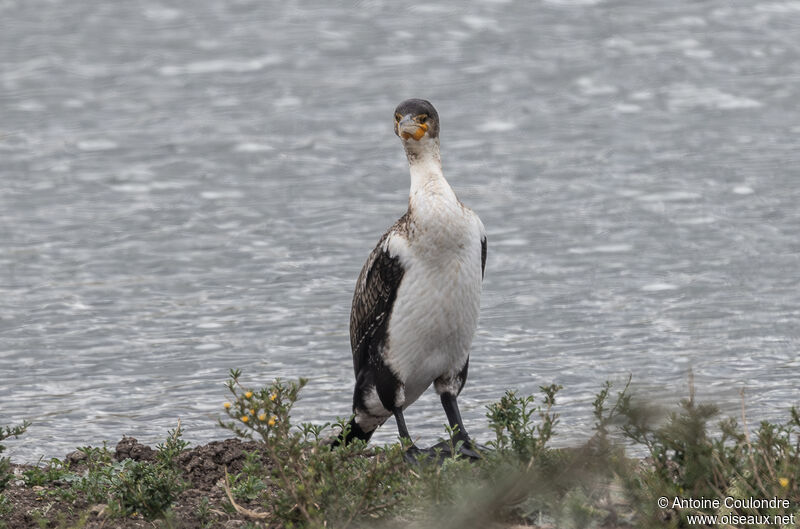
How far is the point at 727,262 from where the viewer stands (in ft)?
29.9

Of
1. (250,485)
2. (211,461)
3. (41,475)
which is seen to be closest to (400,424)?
(211,461)

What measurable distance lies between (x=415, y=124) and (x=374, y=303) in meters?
0.81

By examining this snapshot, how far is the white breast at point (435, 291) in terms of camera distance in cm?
584

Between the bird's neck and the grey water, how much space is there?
120 cm

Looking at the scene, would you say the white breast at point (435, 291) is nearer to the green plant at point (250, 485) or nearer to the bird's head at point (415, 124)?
the bird's head at point (415, 124)

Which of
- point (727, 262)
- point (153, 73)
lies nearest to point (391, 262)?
point (727, 262)

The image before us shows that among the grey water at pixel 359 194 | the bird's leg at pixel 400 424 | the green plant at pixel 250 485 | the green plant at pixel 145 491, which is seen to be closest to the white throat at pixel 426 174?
the bird's leg at pixel 400 424

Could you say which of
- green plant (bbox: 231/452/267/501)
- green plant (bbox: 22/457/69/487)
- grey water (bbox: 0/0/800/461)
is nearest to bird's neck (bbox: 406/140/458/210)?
grey water (bbox: 0/0/800/461)

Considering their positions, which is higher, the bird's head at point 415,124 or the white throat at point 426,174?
the bird's head at point 415,124

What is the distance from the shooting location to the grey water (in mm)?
7707

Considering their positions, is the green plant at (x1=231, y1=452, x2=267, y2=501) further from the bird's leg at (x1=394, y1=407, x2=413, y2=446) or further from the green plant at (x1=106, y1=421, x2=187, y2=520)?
the bird's leg at (x1=394, y1=407, x2=413, y2=446)

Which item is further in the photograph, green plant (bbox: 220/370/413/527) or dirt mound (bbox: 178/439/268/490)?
dirt mound (bbox: 178/439/268/490)

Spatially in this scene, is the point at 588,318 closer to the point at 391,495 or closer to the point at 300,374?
the point at 300,374

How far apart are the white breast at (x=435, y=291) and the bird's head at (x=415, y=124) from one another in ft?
1.02
